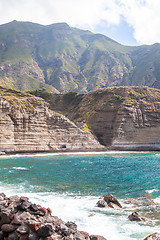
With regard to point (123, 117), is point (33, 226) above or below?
below

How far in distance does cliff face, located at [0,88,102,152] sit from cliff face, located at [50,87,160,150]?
12231mm

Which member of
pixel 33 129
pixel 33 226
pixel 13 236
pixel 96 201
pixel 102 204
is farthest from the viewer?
pixel 33 129

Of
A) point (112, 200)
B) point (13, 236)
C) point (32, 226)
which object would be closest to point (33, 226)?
point (32, 226)

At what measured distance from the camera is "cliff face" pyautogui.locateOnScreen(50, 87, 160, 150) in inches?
3910

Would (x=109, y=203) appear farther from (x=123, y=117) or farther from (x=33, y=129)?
(x=123, y=117)

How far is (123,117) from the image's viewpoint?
10369cm

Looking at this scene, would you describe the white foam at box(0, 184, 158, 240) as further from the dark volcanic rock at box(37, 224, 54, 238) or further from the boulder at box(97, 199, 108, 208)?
the dark volcanic rock at box(37, 224, 54, 238)

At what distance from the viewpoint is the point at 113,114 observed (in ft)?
356

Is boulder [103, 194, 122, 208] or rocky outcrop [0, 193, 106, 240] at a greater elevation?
rocky outcrop [0, 193, 106, 240]

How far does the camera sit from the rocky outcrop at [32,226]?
1048cm

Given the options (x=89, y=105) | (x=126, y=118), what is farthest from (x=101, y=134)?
(x=89, y=105)

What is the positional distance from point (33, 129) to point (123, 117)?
150 feet

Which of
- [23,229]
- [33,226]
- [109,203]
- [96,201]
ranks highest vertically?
[33,226]

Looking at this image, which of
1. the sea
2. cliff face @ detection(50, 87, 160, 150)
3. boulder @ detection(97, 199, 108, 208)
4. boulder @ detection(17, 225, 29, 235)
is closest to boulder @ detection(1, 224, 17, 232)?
boulder @ detection(17, 225, 29, 235)
